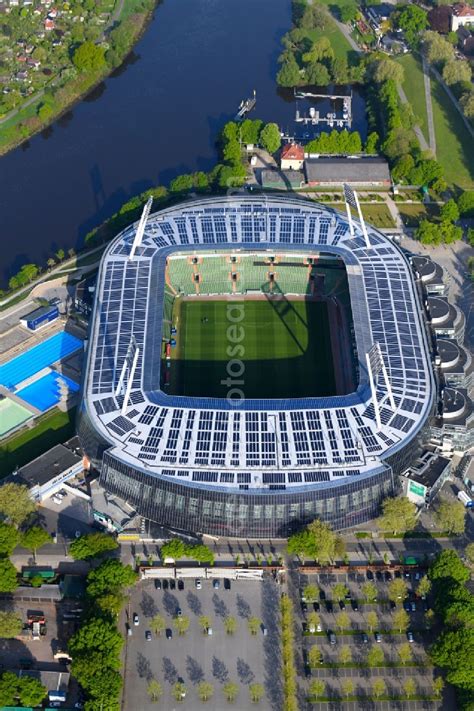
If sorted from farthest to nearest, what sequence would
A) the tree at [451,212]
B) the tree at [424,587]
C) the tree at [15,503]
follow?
the tree at [451,212]
the tree at [15,503]
the tree at [424,587]

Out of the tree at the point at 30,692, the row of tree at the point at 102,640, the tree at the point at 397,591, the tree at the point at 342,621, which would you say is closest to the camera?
the row of tree at the point at 102,640

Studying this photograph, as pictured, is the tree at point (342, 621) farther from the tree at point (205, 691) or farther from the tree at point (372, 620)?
the tree at point (205, 691)

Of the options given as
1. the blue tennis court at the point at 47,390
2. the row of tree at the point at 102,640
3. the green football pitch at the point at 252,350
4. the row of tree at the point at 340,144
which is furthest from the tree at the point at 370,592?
the row of tree at the point at 340,144

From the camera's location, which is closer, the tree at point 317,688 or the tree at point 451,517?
the tree at point 317,688

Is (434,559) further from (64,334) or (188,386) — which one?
(64,334)

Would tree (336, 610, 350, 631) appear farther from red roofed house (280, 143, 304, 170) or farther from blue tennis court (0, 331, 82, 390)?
red roofed house (280, 143, 304, 170)
